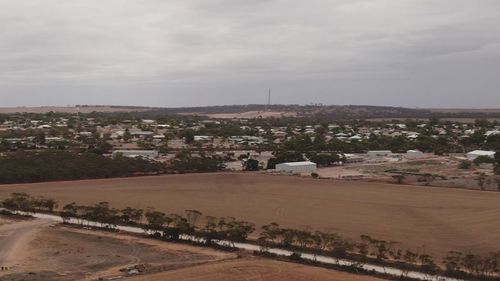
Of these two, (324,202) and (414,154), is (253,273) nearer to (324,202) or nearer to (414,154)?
(324,202)

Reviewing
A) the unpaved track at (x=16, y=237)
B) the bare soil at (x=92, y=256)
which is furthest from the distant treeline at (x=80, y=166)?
the bare soil at (x=92, y=256)

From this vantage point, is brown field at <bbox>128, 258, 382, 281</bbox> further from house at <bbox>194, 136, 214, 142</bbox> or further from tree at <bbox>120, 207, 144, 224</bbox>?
house at <bbox>194, 136, 214, 142</bbox>

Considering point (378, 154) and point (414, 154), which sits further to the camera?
point (378, 154)

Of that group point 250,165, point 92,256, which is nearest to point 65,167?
point 250,165

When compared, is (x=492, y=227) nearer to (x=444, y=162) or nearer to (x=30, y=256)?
(x=30, y=256)

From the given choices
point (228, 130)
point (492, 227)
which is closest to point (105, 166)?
point (492, 227)

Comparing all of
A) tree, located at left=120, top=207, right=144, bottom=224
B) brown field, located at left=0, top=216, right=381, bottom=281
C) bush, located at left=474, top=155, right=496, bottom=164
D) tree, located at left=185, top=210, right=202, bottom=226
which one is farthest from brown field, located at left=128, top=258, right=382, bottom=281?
bush, located at left=474, top=155, right=496, bottom=164

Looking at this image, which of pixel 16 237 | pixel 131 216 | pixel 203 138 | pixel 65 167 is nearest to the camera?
pixel 16 237
